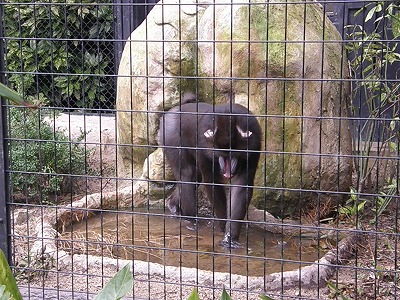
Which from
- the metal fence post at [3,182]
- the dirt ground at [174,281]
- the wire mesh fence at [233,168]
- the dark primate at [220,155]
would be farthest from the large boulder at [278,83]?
the metal fence post at [3,182]

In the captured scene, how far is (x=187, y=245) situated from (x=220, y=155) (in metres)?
0.82

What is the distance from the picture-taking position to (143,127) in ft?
21.7

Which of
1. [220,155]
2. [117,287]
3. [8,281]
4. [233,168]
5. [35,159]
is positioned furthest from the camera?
[35,159]

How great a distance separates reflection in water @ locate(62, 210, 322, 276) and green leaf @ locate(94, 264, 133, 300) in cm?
289

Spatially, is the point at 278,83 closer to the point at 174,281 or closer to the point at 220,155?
the point at 220,155

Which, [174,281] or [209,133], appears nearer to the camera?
[174,281]

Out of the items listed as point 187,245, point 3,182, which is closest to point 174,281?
point 187,245

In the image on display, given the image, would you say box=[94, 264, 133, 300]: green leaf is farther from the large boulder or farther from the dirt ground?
the large boulder

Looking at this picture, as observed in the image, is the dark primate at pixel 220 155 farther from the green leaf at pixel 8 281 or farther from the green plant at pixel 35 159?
the green leaf at pixel 8 281

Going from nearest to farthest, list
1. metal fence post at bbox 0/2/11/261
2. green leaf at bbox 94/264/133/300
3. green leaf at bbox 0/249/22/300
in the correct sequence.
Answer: green leaf at bbox 94/264/133/300 → green leaf at bbox 0/249/22/300 → metal fence post at bbox 0/2/11/261

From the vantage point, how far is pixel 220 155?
5.40 meters

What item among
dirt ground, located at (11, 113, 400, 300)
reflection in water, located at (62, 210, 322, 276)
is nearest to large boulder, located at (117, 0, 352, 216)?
reflection in water, located at (62, 210, 322, 276)

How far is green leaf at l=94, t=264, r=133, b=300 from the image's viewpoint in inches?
58.9

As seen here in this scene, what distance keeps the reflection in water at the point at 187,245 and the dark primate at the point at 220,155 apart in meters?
0.18
